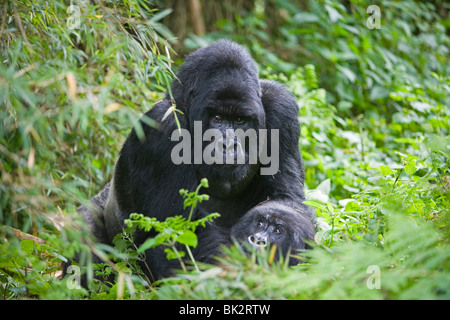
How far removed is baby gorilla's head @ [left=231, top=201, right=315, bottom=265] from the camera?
3.22 m

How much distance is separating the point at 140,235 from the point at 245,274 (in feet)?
5.10

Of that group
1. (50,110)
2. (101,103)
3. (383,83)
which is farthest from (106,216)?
(383,83)

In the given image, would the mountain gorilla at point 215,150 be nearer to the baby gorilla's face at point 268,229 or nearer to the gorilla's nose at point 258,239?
the baby gorilla's face at point 268,229

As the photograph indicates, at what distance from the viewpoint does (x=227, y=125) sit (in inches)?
141

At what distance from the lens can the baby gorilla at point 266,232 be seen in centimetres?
323

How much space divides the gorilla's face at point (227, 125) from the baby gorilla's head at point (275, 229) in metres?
0.33

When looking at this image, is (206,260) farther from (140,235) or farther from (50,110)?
(50,110)

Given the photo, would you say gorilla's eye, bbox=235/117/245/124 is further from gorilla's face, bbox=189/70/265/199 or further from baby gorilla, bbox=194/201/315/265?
baby gorilla, bbox=194/201/315/265

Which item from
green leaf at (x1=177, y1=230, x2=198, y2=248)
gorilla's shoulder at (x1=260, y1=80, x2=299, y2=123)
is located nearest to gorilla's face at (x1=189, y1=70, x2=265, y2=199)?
gorilla's shoulder at (x1=260, y1=80, x2=299, y2=123)

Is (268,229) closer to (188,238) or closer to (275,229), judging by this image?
(275,229)

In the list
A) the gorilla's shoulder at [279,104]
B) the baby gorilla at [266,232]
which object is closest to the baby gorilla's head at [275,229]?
the baby gorilla at [266,232]

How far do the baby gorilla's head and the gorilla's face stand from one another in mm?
330

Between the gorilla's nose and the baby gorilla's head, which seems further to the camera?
the baby gorilla's head

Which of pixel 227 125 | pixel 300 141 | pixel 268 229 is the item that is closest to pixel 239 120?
pixel 227 125
